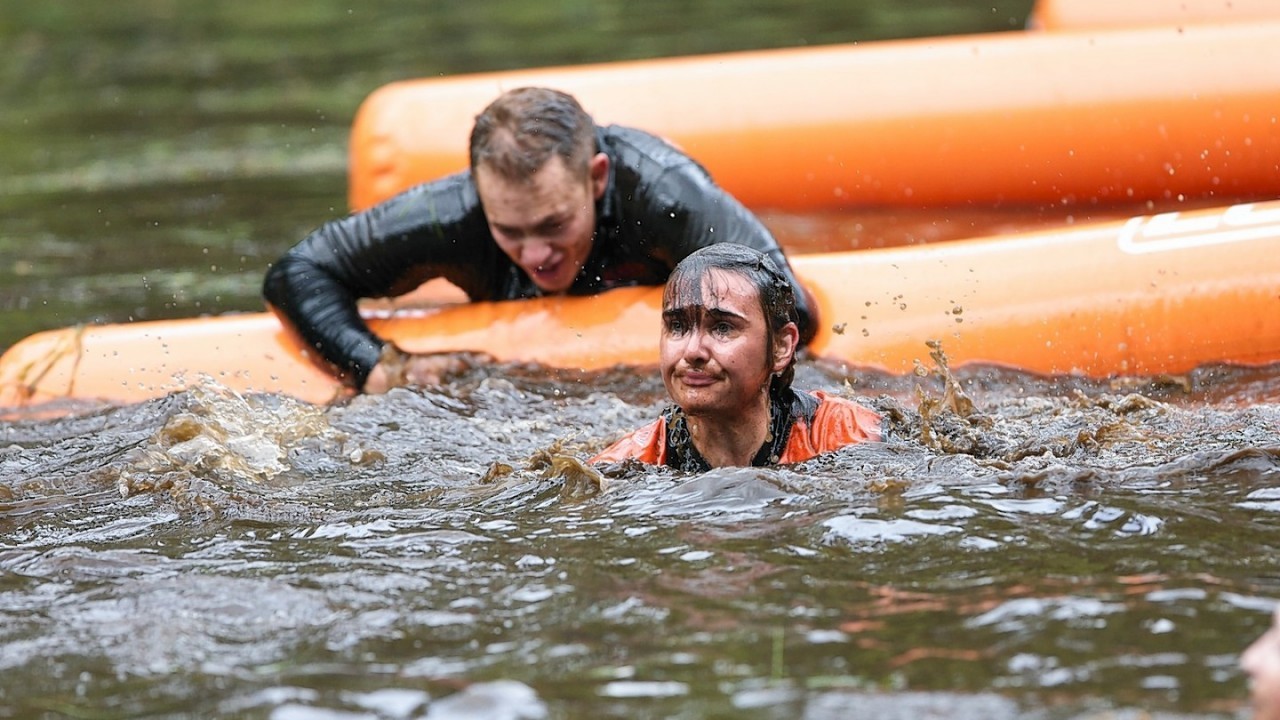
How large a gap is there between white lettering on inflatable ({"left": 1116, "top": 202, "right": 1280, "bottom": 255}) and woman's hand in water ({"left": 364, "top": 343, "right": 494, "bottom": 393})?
2.08 metres

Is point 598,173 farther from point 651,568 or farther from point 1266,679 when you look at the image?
point 1266,679

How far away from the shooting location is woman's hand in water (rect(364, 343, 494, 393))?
5.11m

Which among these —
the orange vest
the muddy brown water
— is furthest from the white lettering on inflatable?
the orange vest

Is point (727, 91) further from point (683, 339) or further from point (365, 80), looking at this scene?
point (365, 80)

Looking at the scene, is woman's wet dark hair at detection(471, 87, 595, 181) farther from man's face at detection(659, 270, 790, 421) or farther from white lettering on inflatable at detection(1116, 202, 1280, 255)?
white lettering on inflatable at detection(1116, 202, 1280, 255)

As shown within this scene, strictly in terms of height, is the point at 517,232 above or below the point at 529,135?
below

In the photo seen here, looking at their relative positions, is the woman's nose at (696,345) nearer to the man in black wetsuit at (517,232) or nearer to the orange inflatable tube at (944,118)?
the man in black wetsuit at (517,232)

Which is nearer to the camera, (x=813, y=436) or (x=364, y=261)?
(x=813, y=436)

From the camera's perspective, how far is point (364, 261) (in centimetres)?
527

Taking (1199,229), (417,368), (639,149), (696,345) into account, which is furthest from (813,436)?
(1199,229)

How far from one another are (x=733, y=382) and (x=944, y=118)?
2.94 m

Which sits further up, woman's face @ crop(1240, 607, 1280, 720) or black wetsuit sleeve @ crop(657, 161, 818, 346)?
black wetsuit sleeve @ crop(657, 161, 818, 346)

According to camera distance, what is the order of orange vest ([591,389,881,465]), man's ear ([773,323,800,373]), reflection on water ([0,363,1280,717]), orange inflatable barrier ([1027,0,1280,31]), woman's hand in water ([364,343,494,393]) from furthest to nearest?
orange inflatable barrier ([1027,0,1280,31]), woman's hand in water ([364,343,494,393]), orange vest ([591,389,881,465]), man's ear ([773,323,800,373]), reflection on water ([0,363,1280,717])

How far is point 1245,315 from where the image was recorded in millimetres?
4797
